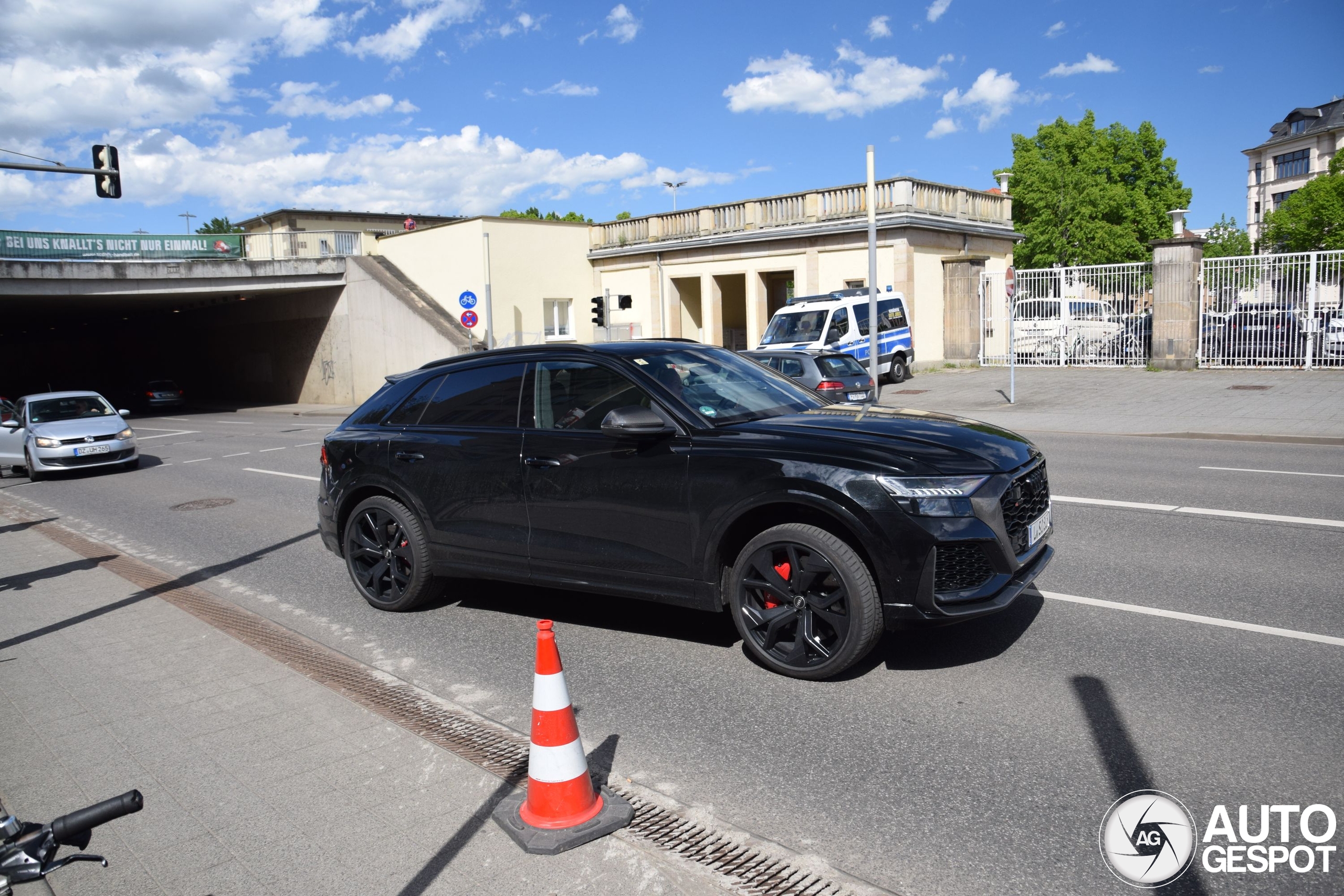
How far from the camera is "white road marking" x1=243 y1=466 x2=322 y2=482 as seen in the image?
559 inches

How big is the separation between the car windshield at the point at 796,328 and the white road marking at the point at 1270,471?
12920 mm

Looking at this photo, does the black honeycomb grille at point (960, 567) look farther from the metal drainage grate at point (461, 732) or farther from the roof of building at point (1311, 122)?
the roof of building at point (1311, 122)

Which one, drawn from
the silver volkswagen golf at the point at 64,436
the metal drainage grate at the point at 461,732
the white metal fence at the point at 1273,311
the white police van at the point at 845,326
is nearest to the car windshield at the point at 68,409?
A: the silver volkswagen golf at the point at 64,436

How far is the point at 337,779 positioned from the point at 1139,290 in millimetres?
25762

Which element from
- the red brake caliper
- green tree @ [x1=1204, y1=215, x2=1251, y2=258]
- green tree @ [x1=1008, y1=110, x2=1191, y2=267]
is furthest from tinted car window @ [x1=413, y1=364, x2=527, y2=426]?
green tree @ [x1=1204, y1=215, x2=1251, y2=258]

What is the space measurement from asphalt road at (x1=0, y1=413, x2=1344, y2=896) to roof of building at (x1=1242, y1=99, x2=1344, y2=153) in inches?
4025

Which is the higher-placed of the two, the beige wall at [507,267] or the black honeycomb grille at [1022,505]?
the beige wall at [507,267]

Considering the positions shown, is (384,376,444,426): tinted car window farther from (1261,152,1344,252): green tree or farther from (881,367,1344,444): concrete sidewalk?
(1261,152,1344,252): green tree

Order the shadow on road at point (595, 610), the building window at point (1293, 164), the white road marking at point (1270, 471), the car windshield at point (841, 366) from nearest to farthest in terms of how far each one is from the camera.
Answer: the shadow on road at point (595, 610) < the white road marking at point (1270, 471) < the car windshield at point (841, 366) < the building window at point (1293, 164)

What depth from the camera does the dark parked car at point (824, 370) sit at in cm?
1634

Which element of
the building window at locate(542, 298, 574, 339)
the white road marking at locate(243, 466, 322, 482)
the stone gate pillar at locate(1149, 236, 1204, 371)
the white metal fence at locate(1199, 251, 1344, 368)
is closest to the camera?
the white road marking at locate(243, 466, 322, 482)

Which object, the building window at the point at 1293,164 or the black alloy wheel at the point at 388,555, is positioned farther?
the building window at the point at 1293,164

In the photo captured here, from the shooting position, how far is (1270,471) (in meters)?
10.8

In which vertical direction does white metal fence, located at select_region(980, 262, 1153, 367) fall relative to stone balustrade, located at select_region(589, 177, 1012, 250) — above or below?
below
